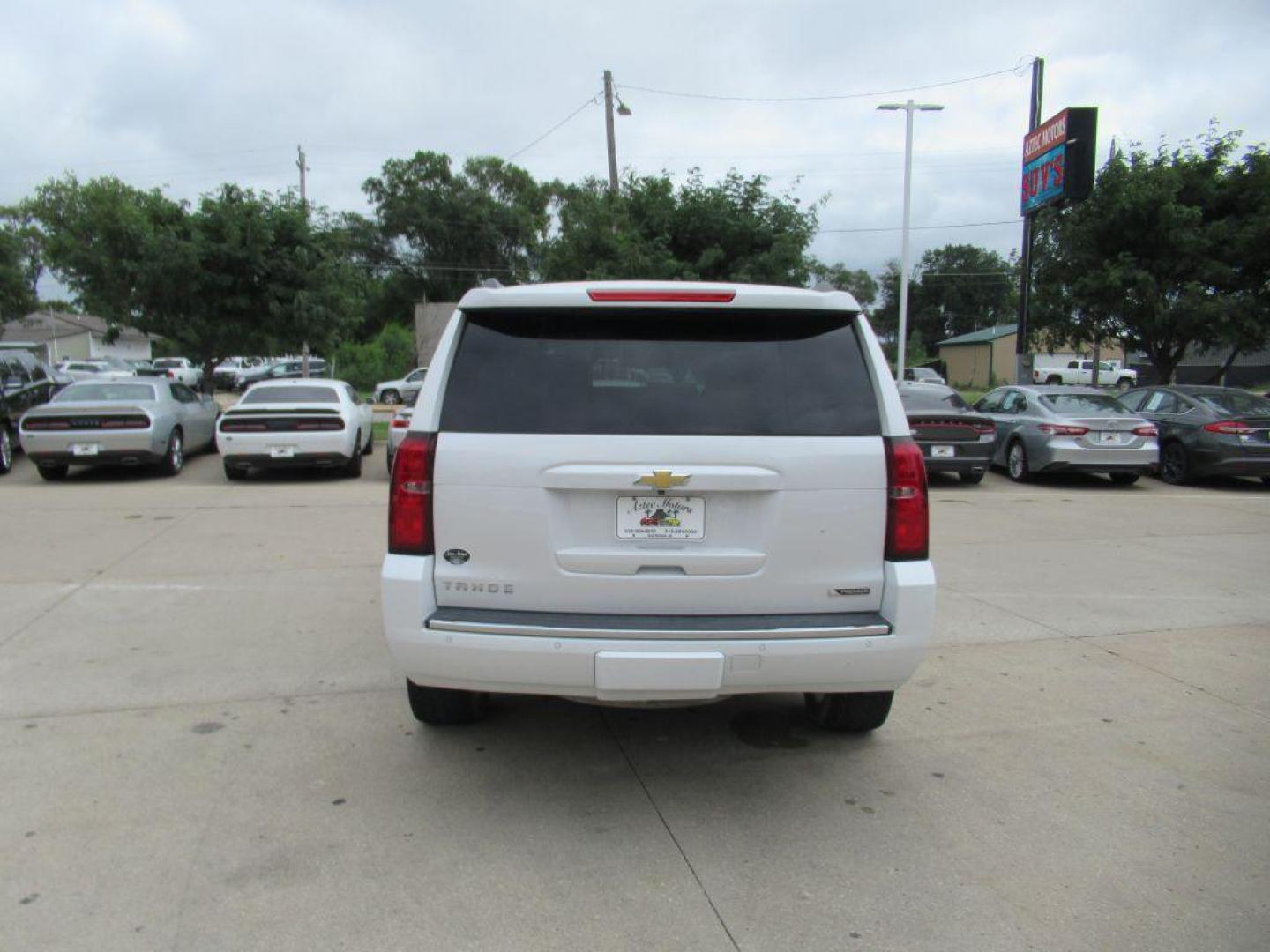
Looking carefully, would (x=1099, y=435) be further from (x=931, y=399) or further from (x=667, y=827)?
(x=667, y=827)

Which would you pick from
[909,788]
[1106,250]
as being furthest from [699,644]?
[1106,250]

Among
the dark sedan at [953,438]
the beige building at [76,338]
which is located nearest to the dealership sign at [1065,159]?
the dark sedan at [953,438]

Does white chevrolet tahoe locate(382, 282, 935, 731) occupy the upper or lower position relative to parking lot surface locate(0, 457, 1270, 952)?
upper

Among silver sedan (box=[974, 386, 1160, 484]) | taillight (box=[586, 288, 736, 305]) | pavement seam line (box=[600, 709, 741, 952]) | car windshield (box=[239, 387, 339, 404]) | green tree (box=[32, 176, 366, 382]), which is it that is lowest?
pavement seam line (box=[600, 709, 741, 952])

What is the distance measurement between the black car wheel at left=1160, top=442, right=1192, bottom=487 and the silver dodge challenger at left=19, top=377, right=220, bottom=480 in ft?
48.7

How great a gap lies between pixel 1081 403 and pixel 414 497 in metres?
12.9

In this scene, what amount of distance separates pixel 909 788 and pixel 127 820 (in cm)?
301

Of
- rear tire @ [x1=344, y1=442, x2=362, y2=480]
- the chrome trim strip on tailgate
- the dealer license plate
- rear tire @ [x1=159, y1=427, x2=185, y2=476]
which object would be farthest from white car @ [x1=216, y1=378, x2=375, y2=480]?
the dealer license plate

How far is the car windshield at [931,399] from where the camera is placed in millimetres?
13180

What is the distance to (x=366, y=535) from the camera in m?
9.06

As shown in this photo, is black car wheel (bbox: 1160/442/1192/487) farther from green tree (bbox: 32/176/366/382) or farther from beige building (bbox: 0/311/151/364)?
beige building (bbox: 0/311/151/364)

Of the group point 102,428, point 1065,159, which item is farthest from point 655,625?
point 1065,159

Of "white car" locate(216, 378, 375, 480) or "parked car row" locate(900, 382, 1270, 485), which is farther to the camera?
"parked car row" locate(900, 382, 1270, 485)

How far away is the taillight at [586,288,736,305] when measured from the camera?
334cm
